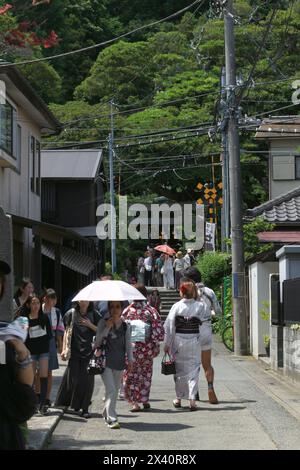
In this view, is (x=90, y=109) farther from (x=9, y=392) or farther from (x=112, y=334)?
(x=9, y=392)

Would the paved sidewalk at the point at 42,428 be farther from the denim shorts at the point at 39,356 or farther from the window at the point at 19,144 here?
the window at the point at 19,144

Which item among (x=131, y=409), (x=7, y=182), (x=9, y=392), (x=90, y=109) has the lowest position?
(x=131, y=409)

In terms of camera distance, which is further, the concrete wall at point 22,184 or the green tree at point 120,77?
the green tree at point 120,77

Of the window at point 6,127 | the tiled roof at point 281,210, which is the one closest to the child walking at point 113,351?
the window at point 6,127

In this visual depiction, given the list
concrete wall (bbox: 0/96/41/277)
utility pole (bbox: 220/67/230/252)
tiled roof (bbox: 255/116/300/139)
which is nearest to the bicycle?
utility pole (bbox: 220/67/230/252)

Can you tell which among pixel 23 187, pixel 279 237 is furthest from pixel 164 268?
pixel 23 187

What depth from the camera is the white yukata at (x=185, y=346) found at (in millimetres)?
12508

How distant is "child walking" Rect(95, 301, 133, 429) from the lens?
10930 millimetres

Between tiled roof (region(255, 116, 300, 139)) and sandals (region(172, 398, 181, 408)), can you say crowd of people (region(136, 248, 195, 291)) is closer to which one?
tiled roof (region(255, 116, 300, 139))

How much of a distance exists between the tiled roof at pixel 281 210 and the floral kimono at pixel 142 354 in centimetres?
1357

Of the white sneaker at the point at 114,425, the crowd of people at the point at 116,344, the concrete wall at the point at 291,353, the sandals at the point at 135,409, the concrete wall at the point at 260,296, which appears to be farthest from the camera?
the concrete wall at the point at 260,296

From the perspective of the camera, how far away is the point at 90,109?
49.0m
